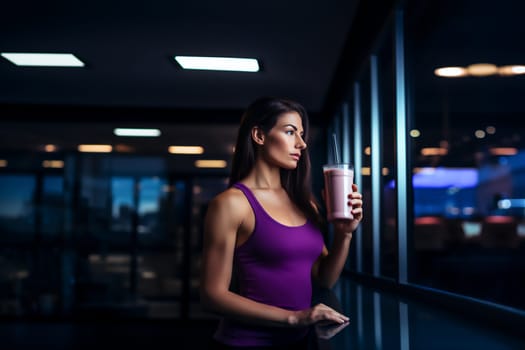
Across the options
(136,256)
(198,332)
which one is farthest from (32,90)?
(198,332)

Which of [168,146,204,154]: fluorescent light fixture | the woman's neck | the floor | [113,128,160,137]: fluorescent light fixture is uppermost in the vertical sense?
[113,128,160,137]: fluorescent light fixture

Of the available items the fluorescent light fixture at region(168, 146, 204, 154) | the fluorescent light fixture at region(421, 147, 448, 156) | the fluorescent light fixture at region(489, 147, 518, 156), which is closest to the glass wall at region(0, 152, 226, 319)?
the fluorescent light fixture at region(168, 146, 204, 154)

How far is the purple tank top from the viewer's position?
1.23 metres

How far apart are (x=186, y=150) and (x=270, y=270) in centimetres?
681

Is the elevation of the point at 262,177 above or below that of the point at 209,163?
below

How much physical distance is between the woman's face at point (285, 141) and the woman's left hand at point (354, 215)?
7.1 inches

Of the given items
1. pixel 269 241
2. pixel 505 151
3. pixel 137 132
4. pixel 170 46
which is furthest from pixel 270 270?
pixel 505 151

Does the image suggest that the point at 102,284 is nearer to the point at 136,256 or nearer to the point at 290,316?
the point at 136,256

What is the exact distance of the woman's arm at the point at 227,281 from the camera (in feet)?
3.74

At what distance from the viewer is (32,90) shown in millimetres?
5586

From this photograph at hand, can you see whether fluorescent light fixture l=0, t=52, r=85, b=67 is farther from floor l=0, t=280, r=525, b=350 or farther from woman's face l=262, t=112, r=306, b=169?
woman's face l=262, t=112, r=306, b=169

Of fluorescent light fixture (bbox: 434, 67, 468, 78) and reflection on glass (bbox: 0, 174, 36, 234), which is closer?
fluorescent light fixture (bbox: 434, 67, 468, 78)

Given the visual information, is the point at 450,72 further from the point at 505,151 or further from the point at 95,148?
the point at 505,151

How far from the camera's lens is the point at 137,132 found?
711 centimetres
